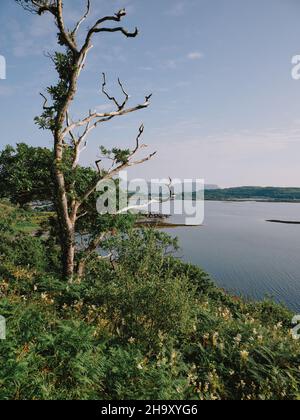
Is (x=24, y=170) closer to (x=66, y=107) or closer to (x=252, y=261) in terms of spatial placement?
(x=66, y=107)

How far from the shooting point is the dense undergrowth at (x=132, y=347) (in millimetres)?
4469

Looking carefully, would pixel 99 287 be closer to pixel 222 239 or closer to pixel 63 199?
pixel 63 199

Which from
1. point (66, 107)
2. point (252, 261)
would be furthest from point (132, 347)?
point (252, 261)

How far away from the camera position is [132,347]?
6094mm

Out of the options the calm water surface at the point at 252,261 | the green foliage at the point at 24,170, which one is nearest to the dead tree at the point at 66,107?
the green foliage at the point at 24,170

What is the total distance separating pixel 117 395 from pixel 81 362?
74cm

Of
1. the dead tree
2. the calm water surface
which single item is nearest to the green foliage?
the dead tree

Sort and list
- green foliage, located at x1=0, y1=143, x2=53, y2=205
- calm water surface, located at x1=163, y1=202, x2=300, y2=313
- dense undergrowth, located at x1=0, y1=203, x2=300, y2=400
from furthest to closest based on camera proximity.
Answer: calm water surface, located at x1=163, y1=202, x2=300, y2=313 < green foliage, located at x1=0, y1=143, x2=53, y2=205 < dense undergrowth, located at x1=0, y1=203, x2=300, y2=400

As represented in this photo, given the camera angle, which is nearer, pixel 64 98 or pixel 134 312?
pixel 134 312

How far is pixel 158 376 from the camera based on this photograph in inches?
188

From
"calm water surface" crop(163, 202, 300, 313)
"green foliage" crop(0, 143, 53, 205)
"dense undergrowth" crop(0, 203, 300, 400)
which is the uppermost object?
"green foliage" crop(0, 143, 53, 205)

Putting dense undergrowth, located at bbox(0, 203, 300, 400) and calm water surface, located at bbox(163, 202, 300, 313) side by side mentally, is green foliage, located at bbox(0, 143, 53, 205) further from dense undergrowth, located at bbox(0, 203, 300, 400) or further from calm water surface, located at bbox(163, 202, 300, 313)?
calm water surface, located at bbox(163, 202, 300, 313)

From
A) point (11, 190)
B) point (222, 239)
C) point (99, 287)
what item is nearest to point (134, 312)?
point (99, 287)

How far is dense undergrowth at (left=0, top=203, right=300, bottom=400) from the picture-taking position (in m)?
4.47
